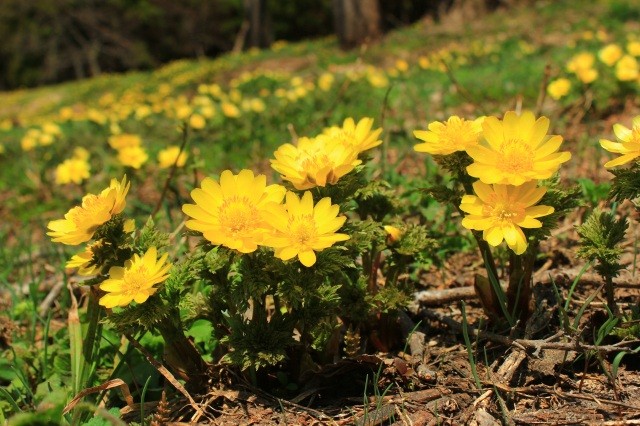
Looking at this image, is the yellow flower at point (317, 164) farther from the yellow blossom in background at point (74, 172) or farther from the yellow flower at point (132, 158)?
the yellow blossom in background at point (74, 172)

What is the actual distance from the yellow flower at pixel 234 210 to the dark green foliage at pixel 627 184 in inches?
35.3

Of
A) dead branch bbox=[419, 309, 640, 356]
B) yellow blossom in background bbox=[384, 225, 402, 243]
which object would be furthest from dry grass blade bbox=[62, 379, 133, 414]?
dead branch bbox=[419, 309, 640, 356]

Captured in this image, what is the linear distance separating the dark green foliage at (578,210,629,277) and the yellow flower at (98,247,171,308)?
116cm

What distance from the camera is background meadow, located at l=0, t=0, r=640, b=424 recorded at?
175cm

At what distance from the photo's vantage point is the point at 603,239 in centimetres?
164

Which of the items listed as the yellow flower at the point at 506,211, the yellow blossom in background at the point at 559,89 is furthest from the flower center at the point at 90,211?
the yellow blossom in background at the point at 559,89

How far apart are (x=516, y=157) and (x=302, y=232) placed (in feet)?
1.92

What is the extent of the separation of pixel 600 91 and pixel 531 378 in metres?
3.43

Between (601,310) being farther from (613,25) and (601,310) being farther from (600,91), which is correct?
(613,25)

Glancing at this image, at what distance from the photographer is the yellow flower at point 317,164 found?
1562 mm

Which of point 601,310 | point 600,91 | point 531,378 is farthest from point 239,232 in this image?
point 600,91

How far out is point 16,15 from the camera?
24.7 meters

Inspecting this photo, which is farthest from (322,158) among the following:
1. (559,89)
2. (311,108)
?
(311,108)

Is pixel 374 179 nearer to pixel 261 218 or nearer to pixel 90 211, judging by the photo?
pixel 261 218
